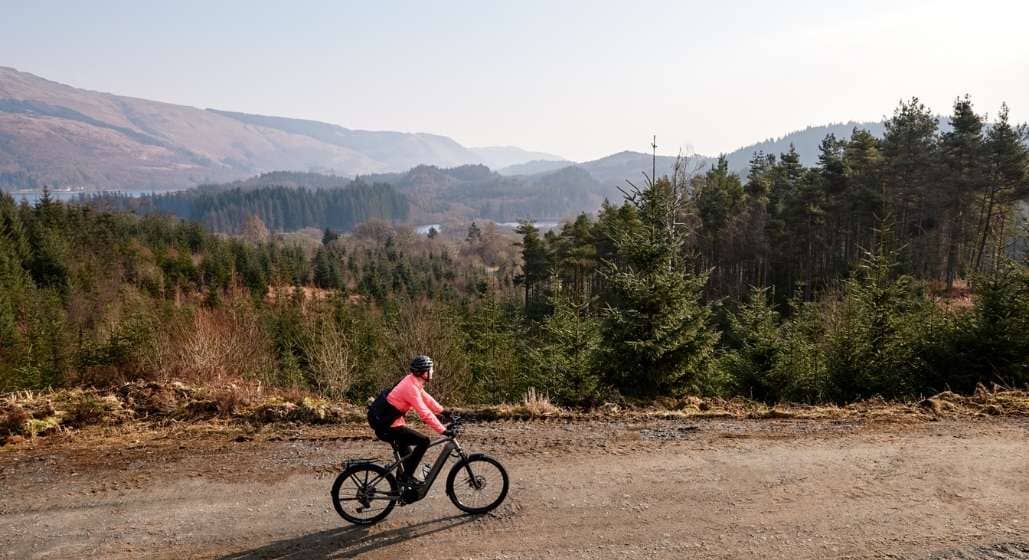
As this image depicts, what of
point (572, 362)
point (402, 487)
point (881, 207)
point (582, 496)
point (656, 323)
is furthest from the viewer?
point (881, 207)

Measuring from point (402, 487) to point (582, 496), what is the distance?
2.39m

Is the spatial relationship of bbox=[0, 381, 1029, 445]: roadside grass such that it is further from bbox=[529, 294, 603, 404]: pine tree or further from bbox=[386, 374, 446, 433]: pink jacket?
bbox=[386, 374, 446, 433]: pink jacket

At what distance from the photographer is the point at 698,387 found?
46.5 ft

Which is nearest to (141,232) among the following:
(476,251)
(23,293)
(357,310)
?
(23,293)

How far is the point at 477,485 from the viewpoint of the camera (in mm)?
7406

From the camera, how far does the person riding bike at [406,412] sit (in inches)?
280

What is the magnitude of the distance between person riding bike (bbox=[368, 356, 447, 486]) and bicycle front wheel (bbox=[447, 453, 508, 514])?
500mm

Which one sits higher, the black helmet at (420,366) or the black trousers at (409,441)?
the black helmet at (420,366)

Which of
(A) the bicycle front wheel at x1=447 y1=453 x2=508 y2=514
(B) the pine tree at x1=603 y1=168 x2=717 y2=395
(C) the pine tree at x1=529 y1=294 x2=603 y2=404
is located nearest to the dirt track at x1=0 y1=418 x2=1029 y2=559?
(A) the bicycle front wheel at x1=447 y1=453 x2=508 y2=514

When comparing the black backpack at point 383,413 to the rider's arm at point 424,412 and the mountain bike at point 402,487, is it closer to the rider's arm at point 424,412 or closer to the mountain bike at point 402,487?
the rider's arm at point 424,412

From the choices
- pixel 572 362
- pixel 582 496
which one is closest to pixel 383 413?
pixel 582 496

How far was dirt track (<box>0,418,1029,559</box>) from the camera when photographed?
21.6 ft

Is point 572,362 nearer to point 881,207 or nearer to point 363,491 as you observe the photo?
point 363,491

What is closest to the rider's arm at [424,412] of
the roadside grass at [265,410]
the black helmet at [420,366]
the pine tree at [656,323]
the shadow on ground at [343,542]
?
the black helmet at [420,366]
